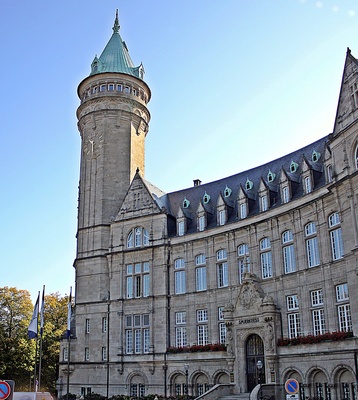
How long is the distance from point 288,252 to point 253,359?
825cm

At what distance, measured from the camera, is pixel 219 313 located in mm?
41938

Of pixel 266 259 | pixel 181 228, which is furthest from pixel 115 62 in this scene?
pixel 266 259

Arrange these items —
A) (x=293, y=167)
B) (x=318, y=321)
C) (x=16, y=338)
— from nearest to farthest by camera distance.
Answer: (x=318, y=321) → (x=293, y=167) → (x=16, y=338)

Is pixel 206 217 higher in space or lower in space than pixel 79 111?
lower

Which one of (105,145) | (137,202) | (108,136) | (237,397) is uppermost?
(108,136)

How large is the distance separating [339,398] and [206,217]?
753 inches

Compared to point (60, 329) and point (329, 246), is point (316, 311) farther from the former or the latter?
point (60, 329)

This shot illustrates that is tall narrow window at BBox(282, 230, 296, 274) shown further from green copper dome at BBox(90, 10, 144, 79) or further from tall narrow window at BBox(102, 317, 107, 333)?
green copper dome at BBox(90, 10, 144, 79)

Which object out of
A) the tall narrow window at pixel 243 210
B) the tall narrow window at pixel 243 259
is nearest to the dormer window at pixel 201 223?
the tall narrow window at pixel 243 210

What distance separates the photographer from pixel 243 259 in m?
41.3

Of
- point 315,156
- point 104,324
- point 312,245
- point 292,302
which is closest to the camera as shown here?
point 312,245

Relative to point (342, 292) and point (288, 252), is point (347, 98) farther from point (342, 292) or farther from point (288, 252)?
point (342, 292)

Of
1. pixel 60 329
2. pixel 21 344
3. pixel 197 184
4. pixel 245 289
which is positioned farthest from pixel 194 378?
pixel 60 329

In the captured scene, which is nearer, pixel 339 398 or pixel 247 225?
pixel 339 398
